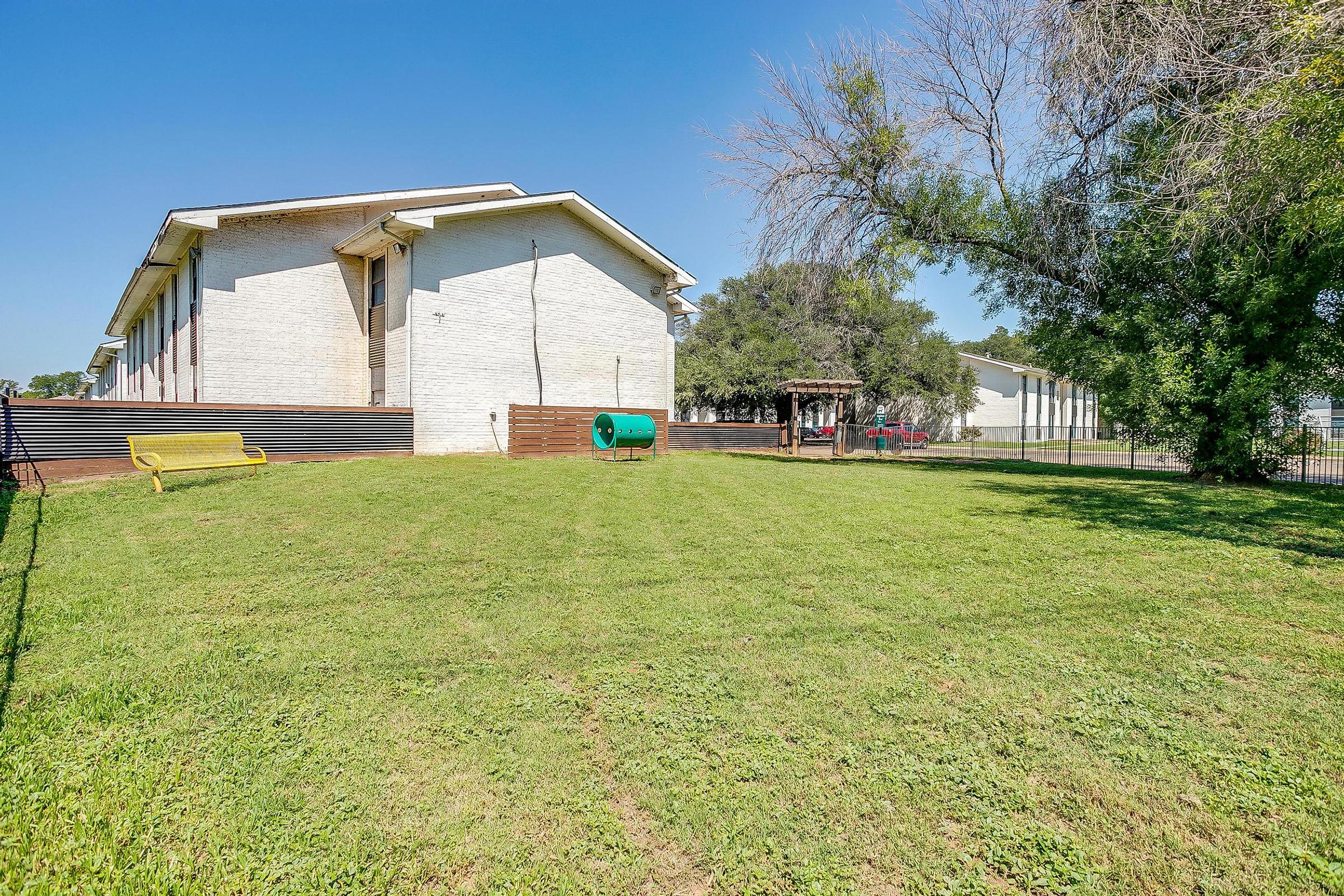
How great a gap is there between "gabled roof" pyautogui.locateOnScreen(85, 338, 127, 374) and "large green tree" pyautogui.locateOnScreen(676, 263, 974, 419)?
31.2 metres

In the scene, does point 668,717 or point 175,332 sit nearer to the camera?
point 668,717

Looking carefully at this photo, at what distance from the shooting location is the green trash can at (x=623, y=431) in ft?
51.3

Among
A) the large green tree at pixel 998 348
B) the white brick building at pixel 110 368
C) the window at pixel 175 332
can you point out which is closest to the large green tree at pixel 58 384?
the white brick building at pixel 110 368

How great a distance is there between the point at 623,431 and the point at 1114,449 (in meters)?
16.6

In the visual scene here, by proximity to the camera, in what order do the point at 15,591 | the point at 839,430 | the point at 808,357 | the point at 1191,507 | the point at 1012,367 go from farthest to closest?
the point at 1012,367, the point at 808,357, the point at 839,430, the point at 1191,507, the point at 15,591

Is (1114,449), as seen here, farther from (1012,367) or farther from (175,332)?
(175,332)

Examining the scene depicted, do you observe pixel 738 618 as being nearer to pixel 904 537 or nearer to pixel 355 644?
pixel 355 644

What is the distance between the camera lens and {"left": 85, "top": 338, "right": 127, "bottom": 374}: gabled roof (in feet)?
114

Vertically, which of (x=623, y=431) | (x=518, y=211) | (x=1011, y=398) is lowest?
(x=623, y=431)

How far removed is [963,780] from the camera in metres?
2.49

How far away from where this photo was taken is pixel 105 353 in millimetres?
38562

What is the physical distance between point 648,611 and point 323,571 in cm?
292

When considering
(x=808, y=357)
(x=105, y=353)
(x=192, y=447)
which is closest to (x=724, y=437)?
(x=808, y=357)

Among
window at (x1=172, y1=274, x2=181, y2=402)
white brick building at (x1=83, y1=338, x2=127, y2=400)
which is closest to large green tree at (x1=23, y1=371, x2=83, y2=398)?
white brick building at (x1=83, y1=338, x2=127, y2=400)
